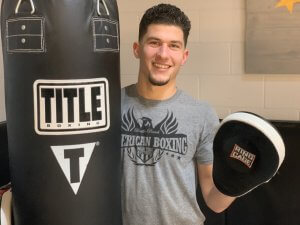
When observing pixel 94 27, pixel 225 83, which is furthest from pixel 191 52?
pixel 94 27

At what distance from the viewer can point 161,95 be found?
4.38 feet

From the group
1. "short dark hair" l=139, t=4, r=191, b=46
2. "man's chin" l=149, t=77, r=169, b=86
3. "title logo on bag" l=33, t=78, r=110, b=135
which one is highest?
"short dark hair" l=139, t=4, r=191, b=46

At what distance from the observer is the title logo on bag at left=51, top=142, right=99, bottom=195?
3.15 feet

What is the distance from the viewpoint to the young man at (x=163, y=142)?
1.28 m

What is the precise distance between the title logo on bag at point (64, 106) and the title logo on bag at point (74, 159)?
0.13 feet

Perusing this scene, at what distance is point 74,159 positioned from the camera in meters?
0.97

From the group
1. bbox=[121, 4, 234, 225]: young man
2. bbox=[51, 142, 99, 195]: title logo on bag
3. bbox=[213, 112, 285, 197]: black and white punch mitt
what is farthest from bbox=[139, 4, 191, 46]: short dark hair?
bbox=[51, 142, 99, 195]: title logo on bag

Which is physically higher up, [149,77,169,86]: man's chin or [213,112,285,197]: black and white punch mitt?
[149,77,169,86]: man's chin

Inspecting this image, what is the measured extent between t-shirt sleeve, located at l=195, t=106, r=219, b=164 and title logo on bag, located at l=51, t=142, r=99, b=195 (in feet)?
1.48

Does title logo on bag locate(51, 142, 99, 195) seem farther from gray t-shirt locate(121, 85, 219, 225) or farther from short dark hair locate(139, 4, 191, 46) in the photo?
short dark hair locate(139, 4, 191, 46)

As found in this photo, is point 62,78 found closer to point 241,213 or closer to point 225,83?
point 225,83

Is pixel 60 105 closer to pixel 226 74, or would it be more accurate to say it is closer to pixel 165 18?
pixel 165 18

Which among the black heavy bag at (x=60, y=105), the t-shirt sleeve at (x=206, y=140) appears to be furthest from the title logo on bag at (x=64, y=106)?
the t-shirt sleeve at (x=206, y=140)

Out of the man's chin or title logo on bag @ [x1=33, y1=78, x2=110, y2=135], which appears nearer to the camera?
title logo on bag @ [x1=33, y1=78, x2=110, y2=135]
